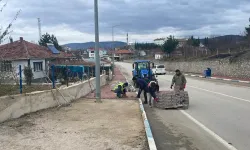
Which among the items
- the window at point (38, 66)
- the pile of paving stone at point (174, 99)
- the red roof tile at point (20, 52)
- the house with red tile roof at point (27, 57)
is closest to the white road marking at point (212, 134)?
the pile of paving stone at point (174, 99)

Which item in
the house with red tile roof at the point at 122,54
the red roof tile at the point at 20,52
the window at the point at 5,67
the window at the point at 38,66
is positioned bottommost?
the window at the point at 38,66

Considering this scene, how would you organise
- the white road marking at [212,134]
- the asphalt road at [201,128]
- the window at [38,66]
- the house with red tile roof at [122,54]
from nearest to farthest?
the white road marking at [212,134] < the asphalt road at [201,128] < the window at [38,66] < the house with red tile roof at [122,54]

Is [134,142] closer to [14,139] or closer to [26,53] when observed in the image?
[14,139]

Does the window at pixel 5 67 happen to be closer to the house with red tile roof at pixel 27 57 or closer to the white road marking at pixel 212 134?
the white road marking at pixel 212 134

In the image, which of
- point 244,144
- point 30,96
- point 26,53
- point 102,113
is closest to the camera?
point 244,144

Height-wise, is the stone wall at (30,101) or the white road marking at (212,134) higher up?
the stone wall at (30,101)

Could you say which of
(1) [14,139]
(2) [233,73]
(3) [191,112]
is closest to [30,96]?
(1) [14,139]

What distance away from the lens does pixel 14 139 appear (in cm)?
770

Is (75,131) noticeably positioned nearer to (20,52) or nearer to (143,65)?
(143,65)

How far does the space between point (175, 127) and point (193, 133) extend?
1.06m

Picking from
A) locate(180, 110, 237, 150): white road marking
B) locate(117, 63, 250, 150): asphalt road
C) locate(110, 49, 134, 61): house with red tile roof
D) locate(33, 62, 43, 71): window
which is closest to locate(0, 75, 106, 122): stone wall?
locate(117, 63, 250, 150): asphalt road

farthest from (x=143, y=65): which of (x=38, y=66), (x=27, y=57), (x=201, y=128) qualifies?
(x=201, y=128)

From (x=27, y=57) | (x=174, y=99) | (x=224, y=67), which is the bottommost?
(x=174, y=99)

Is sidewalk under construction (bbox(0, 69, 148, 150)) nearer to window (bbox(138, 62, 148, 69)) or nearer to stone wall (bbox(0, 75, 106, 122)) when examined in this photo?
stone wall (bbox(0, 75, 106, 122))
